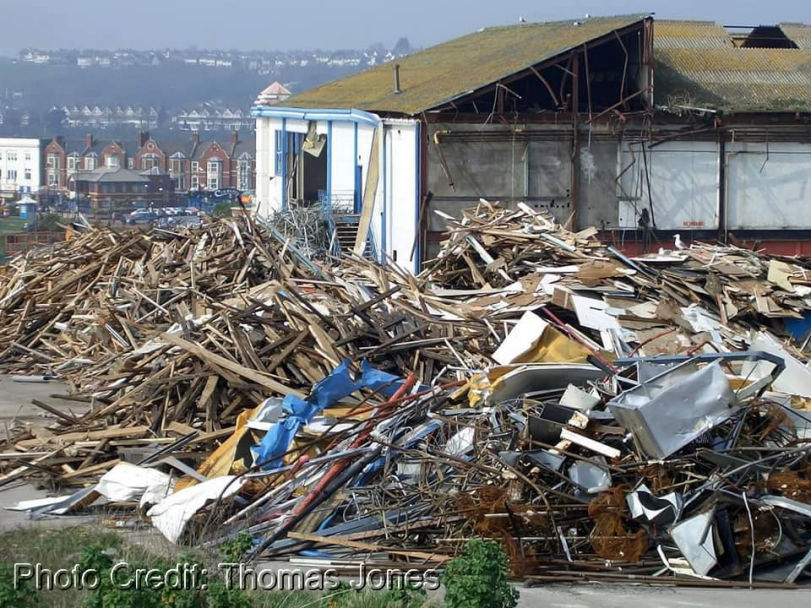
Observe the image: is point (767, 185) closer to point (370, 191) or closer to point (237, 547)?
point (370, 191)

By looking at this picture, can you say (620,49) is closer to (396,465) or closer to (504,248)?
(504,248)

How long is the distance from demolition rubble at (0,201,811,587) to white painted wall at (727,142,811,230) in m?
10.5

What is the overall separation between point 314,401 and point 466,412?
1849 mm

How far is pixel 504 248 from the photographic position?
16.7 metres

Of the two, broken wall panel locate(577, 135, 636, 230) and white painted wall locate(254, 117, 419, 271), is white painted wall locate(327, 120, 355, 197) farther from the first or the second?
broken wall panel locate(577, 135, 636, 230)

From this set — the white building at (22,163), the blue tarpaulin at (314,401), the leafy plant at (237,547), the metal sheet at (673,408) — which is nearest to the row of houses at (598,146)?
the blue tarpaulin at (314,401)

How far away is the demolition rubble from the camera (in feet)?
30.3

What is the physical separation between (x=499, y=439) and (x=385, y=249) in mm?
16607

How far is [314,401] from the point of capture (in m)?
11.9

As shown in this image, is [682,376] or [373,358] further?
[373,358]

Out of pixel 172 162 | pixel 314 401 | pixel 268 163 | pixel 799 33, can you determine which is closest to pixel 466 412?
pixel 314 401

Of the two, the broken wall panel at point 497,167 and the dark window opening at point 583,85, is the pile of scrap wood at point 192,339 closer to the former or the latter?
the broken wall panel at point 497,167

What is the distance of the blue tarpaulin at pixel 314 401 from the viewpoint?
10.9 meters

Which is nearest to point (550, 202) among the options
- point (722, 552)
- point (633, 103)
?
point (633, 103)
